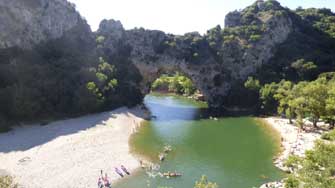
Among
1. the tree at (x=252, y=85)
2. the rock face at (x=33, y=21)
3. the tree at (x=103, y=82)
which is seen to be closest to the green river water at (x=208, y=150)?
the tree at (x=103, y=82)

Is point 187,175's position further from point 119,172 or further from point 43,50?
point 43,50

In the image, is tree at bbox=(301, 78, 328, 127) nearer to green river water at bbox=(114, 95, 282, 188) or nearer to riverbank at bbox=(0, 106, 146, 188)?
green river water at bbox=(114, 95, 282, 188)

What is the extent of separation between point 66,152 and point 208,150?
18973 millimetres

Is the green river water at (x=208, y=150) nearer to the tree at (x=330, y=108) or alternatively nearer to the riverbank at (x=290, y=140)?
the riverbank at (x=290, y=140)

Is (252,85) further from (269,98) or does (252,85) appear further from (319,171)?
(319,171)

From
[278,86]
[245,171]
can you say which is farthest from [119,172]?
[278,86]

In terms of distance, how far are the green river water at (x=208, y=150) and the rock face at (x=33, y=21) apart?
105ft

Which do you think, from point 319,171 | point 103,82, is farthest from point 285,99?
point 319,171

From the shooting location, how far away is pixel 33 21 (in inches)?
3007

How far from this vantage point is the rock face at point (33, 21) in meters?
69.3

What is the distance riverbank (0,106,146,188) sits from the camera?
34.9 metres

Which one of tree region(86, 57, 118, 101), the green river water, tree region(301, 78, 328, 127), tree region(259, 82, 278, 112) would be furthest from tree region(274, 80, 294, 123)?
tree region(86, 57, 118, 101)

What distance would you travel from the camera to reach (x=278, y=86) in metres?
77.4

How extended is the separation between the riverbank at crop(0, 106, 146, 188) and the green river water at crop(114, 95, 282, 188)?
2.92m
